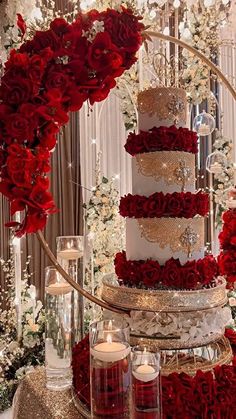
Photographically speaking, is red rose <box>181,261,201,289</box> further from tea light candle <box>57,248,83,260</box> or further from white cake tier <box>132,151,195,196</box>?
tea light candle <box>57,248,83,260</box>

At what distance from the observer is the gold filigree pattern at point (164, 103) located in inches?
60.6

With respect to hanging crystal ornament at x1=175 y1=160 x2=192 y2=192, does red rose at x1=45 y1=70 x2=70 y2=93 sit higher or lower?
higher

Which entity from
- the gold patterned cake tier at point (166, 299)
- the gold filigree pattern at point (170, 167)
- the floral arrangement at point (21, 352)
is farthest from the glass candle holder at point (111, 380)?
the floral arrangement at point (21, 352)

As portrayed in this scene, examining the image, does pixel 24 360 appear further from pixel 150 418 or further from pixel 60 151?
pixel 60 151

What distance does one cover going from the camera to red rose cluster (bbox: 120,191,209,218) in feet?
4.81

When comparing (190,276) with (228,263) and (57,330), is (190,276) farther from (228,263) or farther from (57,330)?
(57,330)

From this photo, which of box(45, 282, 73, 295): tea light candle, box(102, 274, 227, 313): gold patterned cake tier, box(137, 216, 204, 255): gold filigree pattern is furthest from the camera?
box(45, 282, 73, 295): tea light candle

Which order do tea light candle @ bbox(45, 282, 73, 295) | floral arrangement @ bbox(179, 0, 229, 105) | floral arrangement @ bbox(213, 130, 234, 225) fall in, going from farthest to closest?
floral arrangement @ bbox(213, 130, 234, 225), floral arrangement @ bbox(179, 0, 229, 105), tea light candle @ bbox(45, 282, 73, 295)

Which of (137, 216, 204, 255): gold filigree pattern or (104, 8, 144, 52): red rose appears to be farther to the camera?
(137, 216, 204, 255): gold filigree pattern

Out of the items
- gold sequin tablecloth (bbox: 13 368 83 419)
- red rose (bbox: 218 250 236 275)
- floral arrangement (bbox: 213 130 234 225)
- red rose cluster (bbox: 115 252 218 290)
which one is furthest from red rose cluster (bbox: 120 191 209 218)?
floral arrangement (bbox: 213 130 234 225)

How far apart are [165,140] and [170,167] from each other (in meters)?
0.09

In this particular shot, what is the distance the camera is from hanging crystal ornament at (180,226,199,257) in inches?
59.1

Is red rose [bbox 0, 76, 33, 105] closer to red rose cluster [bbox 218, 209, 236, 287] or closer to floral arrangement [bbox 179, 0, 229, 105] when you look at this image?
red rose cluster [bbox 218, 209, 236, 287]

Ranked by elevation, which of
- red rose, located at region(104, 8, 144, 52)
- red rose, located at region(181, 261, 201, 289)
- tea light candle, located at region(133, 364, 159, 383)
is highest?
red rose, located at region(104, 8, 144, 52)
